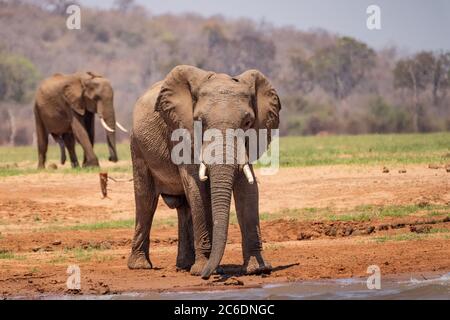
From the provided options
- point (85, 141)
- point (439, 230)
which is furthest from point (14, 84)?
point (439, 230)

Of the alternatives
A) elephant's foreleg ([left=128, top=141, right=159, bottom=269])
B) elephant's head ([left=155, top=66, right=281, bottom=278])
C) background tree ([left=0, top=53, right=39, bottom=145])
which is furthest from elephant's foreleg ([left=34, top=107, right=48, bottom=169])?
background tree ([left=0, top=53, right=39, bottom=145])

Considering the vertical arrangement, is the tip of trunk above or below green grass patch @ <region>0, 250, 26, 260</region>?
above

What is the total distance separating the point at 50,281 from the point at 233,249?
9.08 ft

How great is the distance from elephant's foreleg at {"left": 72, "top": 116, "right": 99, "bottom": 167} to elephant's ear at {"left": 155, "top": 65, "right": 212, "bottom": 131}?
12277mm

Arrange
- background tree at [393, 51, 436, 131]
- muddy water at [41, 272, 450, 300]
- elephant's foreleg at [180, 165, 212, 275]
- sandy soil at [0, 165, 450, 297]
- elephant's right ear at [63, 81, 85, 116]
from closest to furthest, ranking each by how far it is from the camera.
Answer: muddy water at [41, 272, 450, 300], elephant's foreleg at [180, 165, 212, 275], sandy soil at [0, 165, 450, 297], elephant's right ear at [63, 81, 85, 116], background tree at [393, 51, 436, 131]

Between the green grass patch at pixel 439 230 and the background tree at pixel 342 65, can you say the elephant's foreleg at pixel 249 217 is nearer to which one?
the green grass patch at pixel 439 230

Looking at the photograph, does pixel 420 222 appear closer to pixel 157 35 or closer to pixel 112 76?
pixel 112 76

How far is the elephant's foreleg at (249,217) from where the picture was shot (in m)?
11.6

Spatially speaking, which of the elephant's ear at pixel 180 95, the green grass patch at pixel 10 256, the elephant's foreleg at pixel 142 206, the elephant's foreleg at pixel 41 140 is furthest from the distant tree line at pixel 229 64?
the elephant's ear at pixel 180 95

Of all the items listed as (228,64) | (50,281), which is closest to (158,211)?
(50,281)

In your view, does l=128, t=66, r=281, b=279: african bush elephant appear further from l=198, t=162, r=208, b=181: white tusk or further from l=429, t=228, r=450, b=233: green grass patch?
l=429, t=228, r=450, b=233: green grass patch

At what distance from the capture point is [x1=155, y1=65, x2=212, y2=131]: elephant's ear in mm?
11844

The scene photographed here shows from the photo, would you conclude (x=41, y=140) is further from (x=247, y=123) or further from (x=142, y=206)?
(x=247, y=123)

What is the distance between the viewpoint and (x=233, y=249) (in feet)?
47.6
